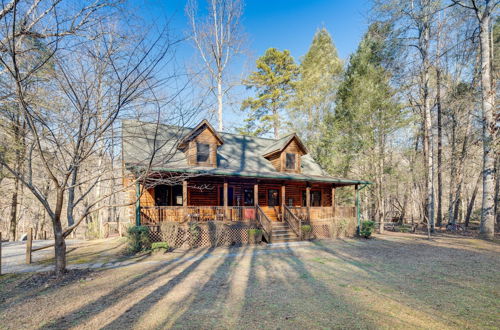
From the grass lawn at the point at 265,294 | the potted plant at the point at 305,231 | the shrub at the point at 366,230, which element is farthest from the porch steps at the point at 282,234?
the shrub at the point at 366,230

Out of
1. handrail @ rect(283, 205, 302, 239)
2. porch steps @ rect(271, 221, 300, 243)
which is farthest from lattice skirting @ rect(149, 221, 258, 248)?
handrail @ rect(283, 205, 302, 239)

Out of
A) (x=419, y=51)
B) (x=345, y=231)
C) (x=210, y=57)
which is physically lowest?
(x=345, y=231)

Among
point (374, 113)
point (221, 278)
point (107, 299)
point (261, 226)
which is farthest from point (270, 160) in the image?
point (107, 299)

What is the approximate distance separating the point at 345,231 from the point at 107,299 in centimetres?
1327

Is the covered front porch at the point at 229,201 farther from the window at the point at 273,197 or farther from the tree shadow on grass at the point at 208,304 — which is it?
Result: the tree shadow on grass at the point at 208,304

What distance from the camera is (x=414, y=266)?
25.1 feet

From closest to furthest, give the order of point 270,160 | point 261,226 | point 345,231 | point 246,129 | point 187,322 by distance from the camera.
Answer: point 187,322
point 261,226
point 345,231
point 270,160
point 246,129

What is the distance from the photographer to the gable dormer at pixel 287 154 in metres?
16.5

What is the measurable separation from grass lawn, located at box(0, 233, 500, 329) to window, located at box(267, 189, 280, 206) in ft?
27.8

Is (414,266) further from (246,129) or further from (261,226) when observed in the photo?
(246,129)

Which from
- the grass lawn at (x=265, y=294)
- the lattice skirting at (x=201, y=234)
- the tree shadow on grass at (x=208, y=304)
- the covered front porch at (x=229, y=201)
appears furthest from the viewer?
the covered front porch at (x=229, y=201)

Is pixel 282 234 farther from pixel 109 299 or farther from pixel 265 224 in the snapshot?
pixel 109 299

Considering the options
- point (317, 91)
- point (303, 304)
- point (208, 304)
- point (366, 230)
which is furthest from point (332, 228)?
point (317, 91)

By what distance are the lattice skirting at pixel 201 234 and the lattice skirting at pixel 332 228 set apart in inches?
171
